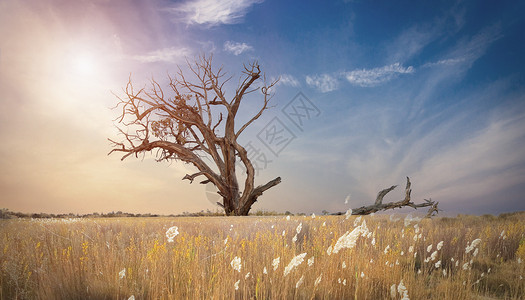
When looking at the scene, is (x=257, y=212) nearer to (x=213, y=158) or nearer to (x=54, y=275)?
(x=213, y=158)

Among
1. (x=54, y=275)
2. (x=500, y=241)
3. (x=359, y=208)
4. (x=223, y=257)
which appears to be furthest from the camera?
(x=359, y=208)

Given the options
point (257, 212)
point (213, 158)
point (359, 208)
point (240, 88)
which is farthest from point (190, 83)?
point (359, 208)

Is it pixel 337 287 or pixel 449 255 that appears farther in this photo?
pixel 449 255

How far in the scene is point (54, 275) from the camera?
3.45 m

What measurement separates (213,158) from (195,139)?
198 centimetres

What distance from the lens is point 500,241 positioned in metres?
7.19

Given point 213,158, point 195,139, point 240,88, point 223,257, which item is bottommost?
point 223,257

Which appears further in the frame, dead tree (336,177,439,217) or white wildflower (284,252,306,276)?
dead tree (336,177,439,217)

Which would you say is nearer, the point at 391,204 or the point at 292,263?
the point at 292,263

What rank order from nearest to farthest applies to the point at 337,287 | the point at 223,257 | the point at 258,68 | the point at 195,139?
the point at 337,287, the point at 223,257, the point at 258,68, the point at 195,139

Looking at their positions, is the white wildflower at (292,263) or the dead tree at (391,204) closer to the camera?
the white wildflower at (292,263)

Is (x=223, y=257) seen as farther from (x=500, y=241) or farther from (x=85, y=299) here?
(x=500, y=241)

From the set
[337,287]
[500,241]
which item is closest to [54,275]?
[337,287]

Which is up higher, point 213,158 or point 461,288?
point 213,158
